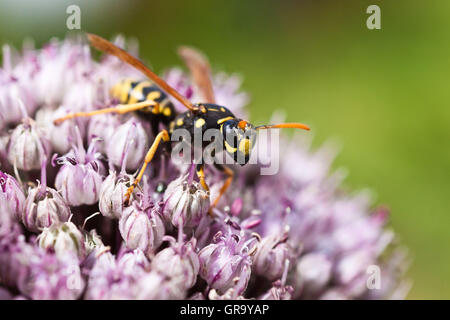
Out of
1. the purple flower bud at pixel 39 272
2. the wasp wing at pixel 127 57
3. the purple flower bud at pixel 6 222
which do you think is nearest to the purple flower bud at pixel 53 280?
the purple flower bud at pixel 39 272

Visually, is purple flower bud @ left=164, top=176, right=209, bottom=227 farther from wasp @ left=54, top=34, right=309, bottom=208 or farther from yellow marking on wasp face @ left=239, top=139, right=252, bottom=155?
yellow marking on wasp face @ left=239, top=139, right=252, bottom=155

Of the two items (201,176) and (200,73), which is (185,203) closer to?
(201,176)

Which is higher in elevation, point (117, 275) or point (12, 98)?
point (12, 98)

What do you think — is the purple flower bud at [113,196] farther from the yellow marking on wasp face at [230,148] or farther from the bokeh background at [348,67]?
the bokeh background at [348,67]

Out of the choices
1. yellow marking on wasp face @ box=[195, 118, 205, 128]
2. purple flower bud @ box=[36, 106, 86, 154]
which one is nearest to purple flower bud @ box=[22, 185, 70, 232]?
purple flower bud @ box=[36, 106, 86, 154]

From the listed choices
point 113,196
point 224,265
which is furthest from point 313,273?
point 113,196

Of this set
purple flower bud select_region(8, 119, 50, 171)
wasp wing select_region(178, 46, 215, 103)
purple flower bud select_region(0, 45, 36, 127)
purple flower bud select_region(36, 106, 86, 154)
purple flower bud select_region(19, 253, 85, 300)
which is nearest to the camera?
purple flower bud select_region(19, 253, 85, 300)
